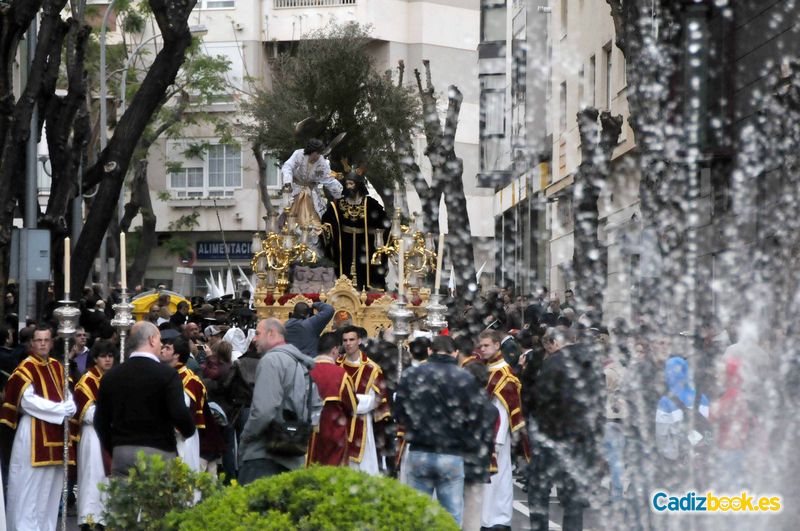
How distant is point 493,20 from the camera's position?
47.9 m

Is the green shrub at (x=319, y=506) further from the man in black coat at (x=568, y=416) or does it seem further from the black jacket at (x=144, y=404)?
the man in black coat at (x=568, y=416)

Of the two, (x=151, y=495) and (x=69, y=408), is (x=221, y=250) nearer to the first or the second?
(x=69, y=408)

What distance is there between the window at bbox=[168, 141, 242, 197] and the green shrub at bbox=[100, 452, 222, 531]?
46.3m

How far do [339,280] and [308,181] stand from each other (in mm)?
1646

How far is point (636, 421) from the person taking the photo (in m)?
12.8

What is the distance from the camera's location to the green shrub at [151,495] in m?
7.79

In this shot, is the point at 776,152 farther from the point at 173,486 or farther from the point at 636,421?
the point at 173,486

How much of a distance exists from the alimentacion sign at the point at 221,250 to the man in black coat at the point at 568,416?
4164cm

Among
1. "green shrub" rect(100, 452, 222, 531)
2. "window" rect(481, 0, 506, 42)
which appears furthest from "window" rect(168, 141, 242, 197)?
"green shrub" rect(100, 452, 222, 531)

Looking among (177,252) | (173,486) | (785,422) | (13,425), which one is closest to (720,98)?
(785,422)

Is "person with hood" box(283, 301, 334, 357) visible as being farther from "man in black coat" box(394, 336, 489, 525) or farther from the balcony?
the balcony

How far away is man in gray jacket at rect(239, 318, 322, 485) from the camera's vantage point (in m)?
9.64

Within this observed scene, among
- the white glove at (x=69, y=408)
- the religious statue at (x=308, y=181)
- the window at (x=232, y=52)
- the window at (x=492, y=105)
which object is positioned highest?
the window at (x=232, y=52)

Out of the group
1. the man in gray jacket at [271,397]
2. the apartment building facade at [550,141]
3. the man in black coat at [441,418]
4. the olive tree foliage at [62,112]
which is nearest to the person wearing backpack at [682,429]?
the man in black coat at [441,418]
